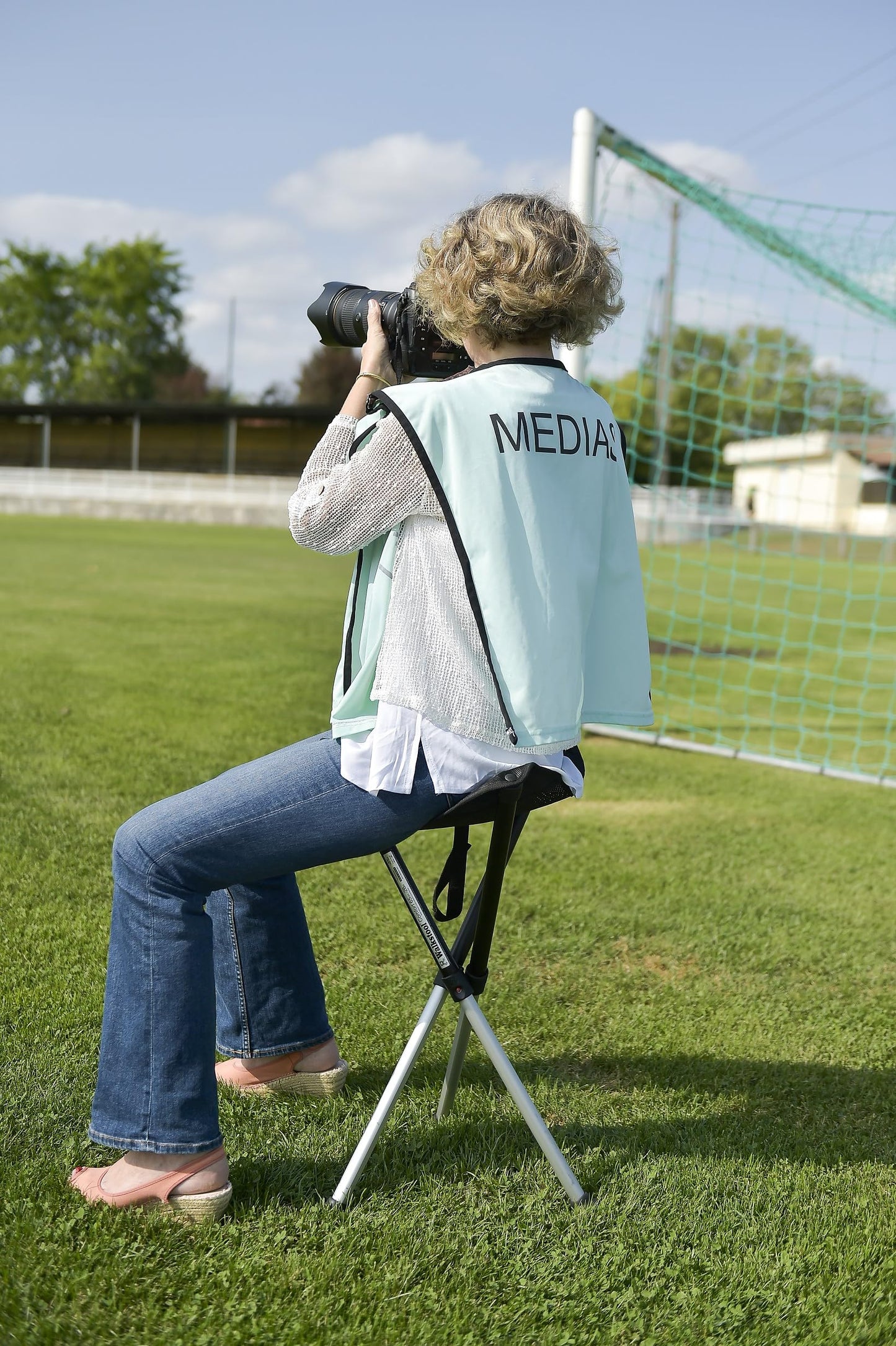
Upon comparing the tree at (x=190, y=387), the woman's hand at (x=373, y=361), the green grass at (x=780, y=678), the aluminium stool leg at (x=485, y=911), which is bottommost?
the green grass at (x=780, y=678)

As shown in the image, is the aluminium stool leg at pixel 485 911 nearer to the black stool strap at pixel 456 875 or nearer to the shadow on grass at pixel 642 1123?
the black stool strap at pixel 456 875

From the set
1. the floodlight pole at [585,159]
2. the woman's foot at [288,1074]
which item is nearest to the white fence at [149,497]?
the floodlight pole at [585,159]

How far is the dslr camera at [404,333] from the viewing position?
7.34 ft

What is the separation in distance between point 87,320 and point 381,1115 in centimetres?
7055

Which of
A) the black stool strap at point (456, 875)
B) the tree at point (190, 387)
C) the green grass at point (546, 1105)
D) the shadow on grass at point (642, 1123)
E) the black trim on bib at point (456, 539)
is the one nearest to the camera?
the black trim on bib at point (456, 539)

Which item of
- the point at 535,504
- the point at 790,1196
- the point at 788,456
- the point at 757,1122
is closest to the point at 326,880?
the point at 757,1122

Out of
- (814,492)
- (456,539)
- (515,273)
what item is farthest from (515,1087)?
(814,492)

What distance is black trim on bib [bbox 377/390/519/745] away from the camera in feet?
6.46

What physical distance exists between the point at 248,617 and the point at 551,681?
32.2 feet

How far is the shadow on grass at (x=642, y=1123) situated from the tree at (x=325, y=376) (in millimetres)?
54827

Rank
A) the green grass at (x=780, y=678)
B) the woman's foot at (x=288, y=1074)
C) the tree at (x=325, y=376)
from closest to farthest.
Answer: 1. the woman's foot at (x=288, y=1074)
2. the green grass at (x=780, y=678)
3. the tree at (x=325, y=376)

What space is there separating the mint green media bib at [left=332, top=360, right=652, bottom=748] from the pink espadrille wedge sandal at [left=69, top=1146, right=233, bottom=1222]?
2.75ft

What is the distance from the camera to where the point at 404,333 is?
225cm

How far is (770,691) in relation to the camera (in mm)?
10031
